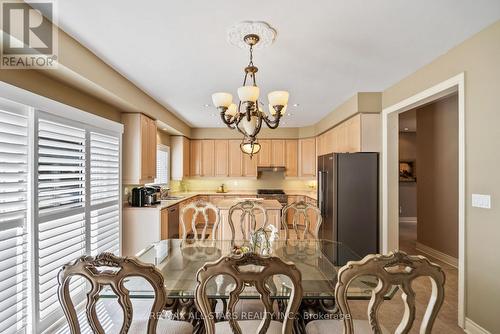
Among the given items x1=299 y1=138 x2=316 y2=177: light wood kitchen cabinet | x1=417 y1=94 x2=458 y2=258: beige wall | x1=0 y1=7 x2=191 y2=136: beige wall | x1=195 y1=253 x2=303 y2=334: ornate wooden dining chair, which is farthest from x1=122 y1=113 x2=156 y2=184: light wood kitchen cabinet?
x1=417 y1=94 x2=458 y2=258: beige wall

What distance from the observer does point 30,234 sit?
217 centimetres

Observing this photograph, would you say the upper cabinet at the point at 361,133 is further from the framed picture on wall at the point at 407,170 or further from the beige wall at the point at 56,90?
the framed picture on wall at the point at 407,170

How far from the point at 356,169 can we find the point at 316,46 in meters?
2.03

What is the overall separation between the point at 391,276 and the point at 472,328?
183 centimetres

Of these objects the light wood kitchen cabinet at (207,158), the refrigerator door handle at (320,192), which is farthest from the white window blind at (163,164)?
the refrigerator door handle at (320,192)

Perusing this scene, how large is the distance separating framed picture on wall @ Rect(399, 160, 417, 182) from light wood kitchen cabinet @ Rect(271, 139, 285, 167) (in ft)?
12.1

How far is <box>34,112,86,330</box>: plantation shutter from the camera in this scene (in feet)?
7.50

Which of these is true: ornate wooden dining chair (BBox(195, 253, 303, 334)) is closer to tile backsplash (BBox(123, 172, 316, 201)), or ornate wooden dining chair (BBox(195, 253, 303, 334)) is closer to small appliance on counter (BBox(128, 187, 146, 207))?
small appliance on counter (BBox(128, 187, 146, 207))

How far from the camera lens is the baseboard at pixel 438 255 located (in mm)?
3930

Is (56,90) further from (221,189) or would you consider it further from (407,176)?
(407,176)

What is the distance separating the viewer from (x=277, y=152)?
22.4 feet

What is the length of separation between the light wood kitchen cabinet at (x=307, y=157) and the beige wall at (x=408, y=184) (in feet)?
10.1

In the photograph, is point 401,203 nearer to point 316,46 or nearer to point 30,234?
point 316,46

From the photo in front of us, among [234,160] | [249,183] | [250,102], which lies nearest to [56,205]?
[250,102]
